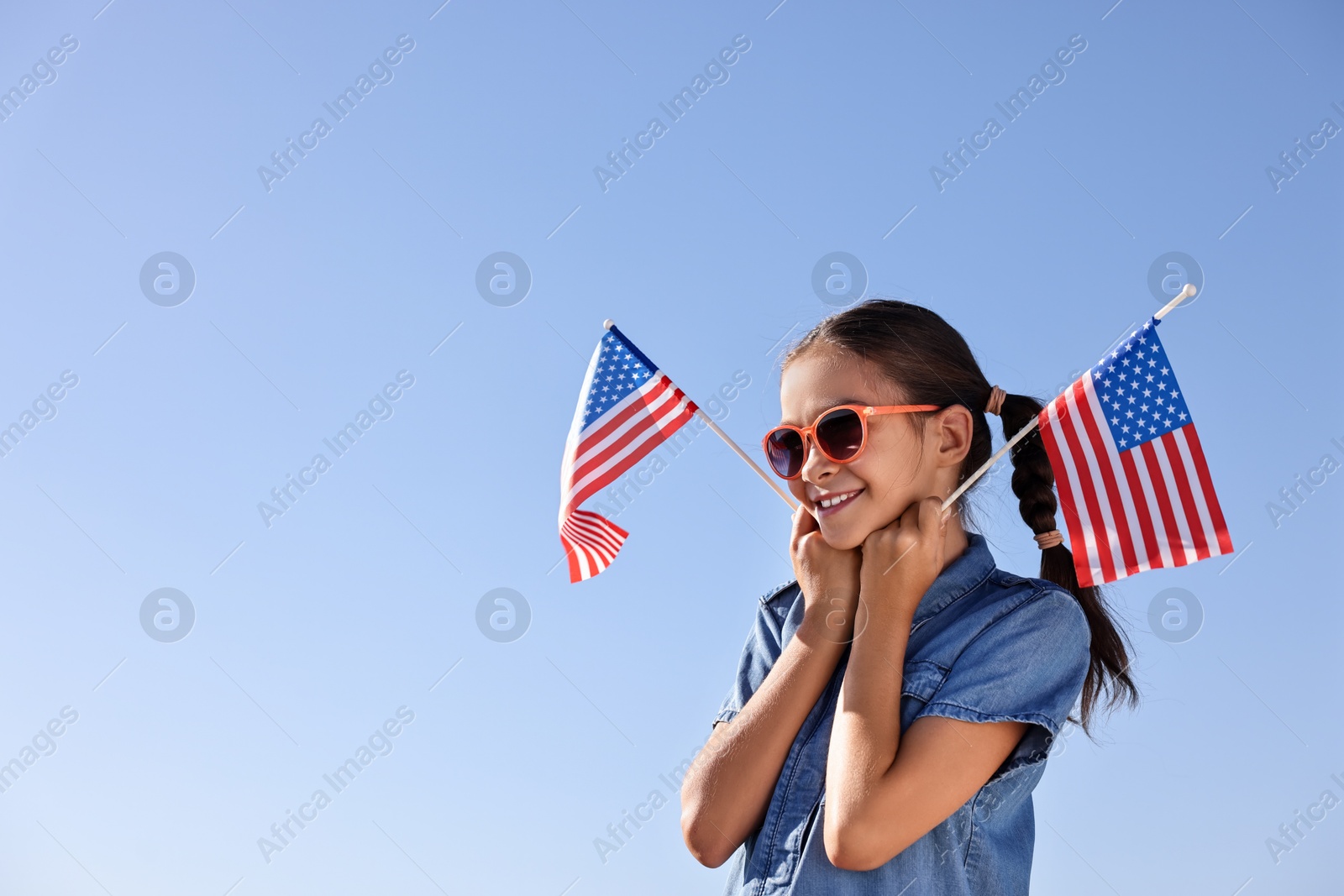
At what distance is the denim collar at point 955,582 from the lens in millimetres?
3592

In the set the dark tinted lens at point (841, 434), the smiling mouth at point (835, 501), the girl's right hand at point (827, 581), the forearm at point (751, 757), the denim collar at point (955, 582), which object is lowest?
the denim collar at point (955, 582)

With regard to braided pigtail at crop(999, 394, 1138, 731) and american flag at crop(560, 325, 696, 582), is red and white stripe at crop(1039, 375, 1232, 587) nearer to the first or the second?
braided pigtail at crop(999, 394, 1138, 731)

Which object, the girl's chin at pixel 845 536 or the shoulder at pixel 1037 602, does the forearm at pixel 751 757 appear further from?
the shoulder at pixel 1037 602

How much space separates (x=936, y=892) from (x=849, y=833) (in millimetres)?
358

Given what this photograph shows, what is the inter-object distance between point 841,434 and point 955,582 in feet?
2.00

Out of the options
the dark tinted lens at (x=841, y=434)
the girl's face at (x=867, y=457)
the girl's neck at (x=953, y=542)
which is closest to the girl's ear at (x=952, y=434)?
the girl's face at (x=867, y=457)

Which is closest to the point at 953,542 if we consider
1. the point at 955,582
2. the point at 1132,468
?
the point at 955,582

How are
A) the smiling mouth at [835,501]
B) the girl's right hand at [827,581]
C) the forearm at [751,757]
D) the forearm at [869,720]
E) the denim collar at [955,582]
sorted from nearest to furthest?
the forearm at [869,720] → the forearm at [751,757] → the girl's right hand at [827,581] → the denim collar at [955,582] → the smiling mouth at [835,501]

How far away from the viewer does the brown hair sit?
380 cm

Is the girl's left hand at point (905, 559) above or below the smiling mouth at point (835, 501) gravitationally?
below

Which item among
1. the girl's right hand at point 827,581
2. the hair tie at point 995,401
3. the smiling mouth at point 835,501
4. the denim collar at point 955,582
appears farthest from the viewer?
the hair tie at point 995,401

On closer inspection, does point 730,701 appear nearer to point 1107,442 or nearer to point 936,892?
point 936,892

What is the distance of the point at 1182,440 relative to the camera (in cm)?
421

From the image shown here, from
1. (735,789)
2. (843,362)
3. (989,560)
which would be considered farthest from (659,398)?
(735,789)
